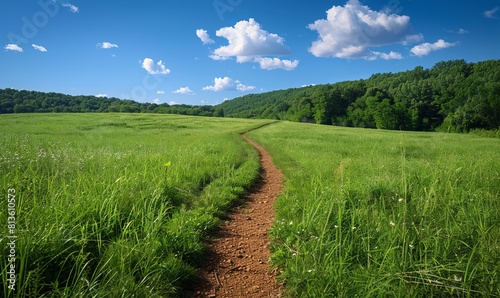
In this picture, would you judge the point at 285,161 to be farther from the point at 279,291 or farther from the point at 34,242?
the point at 34,242

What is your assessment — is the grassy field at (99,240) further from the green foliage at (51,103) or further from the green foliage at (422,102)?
the green foliage at (51,103)

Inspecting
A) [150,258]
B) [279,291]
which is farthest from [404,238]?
[150,258]

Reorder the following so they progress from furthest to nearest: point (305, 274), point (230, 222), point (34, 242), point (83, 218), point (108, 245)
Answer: point (230, 222)
point (83, 218)
point (108, 245)
point (305, 274)
point (34, 242)

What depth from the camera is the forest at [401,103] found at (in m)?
57.6

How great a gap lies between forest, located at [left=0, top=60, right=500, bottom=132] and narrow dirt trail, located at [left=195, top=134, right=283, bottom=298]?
4182 centimetres

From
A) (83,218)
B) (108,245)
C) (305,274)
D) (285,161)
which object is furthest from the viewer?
(285,161)

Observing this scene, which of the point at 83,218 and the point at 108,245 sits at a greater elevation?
the point at 83,218

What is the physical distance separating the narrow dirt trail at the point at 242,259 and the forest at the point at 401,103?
41817mm

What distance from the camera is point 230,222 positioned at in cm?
647

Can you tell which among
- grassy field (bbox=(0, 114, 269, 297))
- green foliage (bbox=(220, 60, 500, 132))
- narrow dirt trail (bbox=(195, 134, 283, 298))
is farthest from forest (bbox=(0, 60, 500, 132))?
grassy field (bbox=(0, 114, 269, 297))

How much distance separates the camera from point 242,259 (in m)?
4.79

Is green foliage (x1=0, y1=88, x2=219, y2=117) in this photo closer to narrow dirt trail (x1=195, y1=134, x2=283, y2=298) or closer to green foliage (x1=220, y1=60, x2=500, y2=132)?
green foliage (x1=220, y1=60, x2=500, y2=132)

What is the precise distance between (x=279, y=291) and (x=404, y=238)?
194 centimetres

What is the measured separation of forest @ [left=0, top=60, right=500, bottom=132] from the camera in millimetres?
57594
